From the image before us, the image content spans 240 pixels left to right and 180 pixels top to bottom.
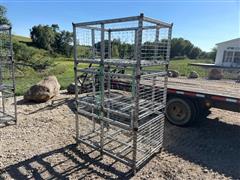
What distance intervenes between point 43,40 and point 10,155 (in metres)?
31.3

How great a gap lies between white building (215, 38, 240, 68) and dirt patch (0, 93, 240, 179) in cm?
1777

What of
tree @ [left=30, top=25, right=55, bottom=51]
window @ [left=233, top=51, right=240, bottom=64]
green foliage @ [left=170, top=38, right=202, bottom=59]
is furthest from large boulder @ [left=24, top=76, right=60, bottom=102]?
green foliage @ [left=170, top=38, right=202, bottom=59]

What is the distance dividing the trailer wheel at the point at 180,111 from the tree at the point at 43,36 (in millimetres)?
28982

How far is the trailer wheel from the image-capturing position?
4.36 meters

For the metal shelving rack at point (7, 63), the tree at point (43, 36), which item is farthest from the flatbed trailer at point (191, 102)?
the tree at point (43, 36)

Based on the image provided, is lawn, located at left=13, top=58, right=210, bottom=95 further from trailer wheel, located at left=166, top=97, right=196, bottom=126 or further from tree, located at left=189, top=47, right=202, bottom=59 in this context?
tree, located at left=189, top=47, right=202, bottom=59

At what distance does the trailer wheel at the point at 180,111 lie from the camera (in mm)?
4359

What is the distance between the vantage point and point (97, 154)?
11.0 feet

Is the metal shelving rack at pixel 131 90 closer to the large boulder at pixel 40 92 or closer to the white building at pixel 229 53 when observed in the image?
the large boulder at pixel 40 92

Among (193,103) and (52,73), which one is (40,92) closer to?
(193,103)

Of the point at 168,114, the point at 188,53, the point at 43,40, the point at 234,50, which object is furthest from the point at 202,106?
the point at 188,53

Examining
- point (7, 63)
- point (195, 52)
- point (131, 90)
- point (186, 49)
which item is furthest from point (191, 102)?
point (195, 52)

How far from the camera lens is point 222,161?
320cm

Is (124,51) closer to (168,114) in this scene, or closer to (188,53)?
(168,114)
